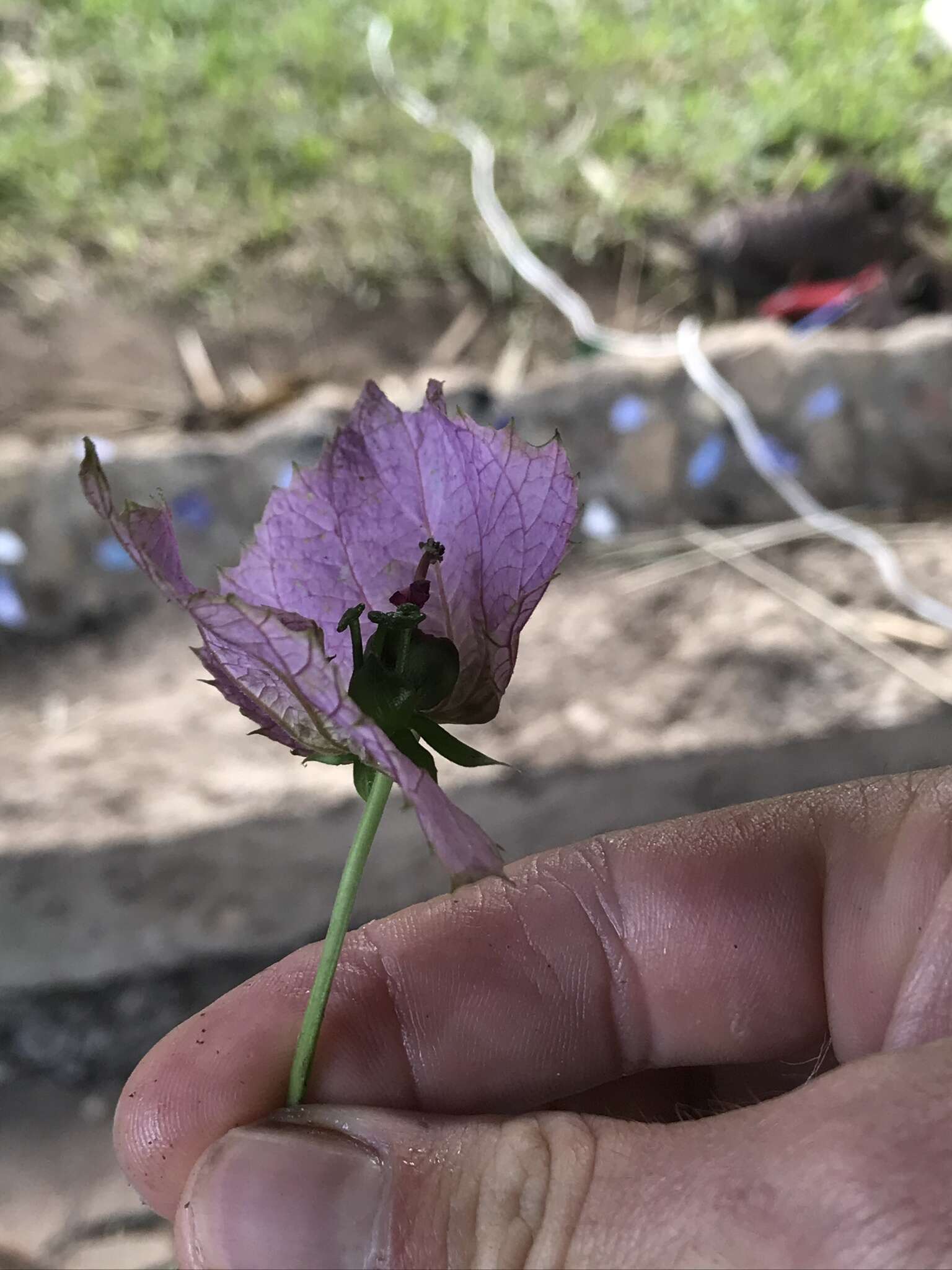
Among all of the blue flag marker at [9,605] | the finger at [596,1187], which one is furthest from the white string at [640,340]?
the finger at [596,1187]

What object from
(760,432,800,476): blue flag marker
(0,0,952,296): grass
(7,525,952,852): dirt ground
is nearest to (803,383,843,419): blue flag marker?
(760,432,800,476): blue flag marker

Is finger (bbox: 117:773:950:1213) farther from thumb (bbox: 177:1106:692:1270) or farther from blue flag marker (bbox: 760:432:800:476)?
blue flag marker (bbox: 760:432:800:476)

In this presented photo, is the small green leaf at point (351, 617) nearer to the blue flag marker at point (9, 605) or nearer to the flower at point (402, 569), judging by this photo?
Answer: the flower at point (402, 569)

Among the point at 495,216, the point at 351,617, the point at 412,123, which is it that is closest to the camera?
the point at 351,617

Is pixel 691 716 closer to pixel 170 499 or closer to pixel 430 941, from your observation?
pixel 430 941

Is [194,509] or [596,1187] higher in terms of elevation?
[194,509]

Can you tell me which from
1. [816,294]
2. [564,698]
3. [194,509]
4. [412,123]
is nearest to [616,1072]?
[564,698]

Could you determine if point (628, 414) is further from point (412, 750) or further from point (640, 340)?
point (412, 750)

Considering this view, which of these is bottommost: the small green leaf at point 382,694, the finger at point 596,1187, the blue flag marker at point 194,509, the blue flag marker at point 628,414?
the finger at point 596,1187
